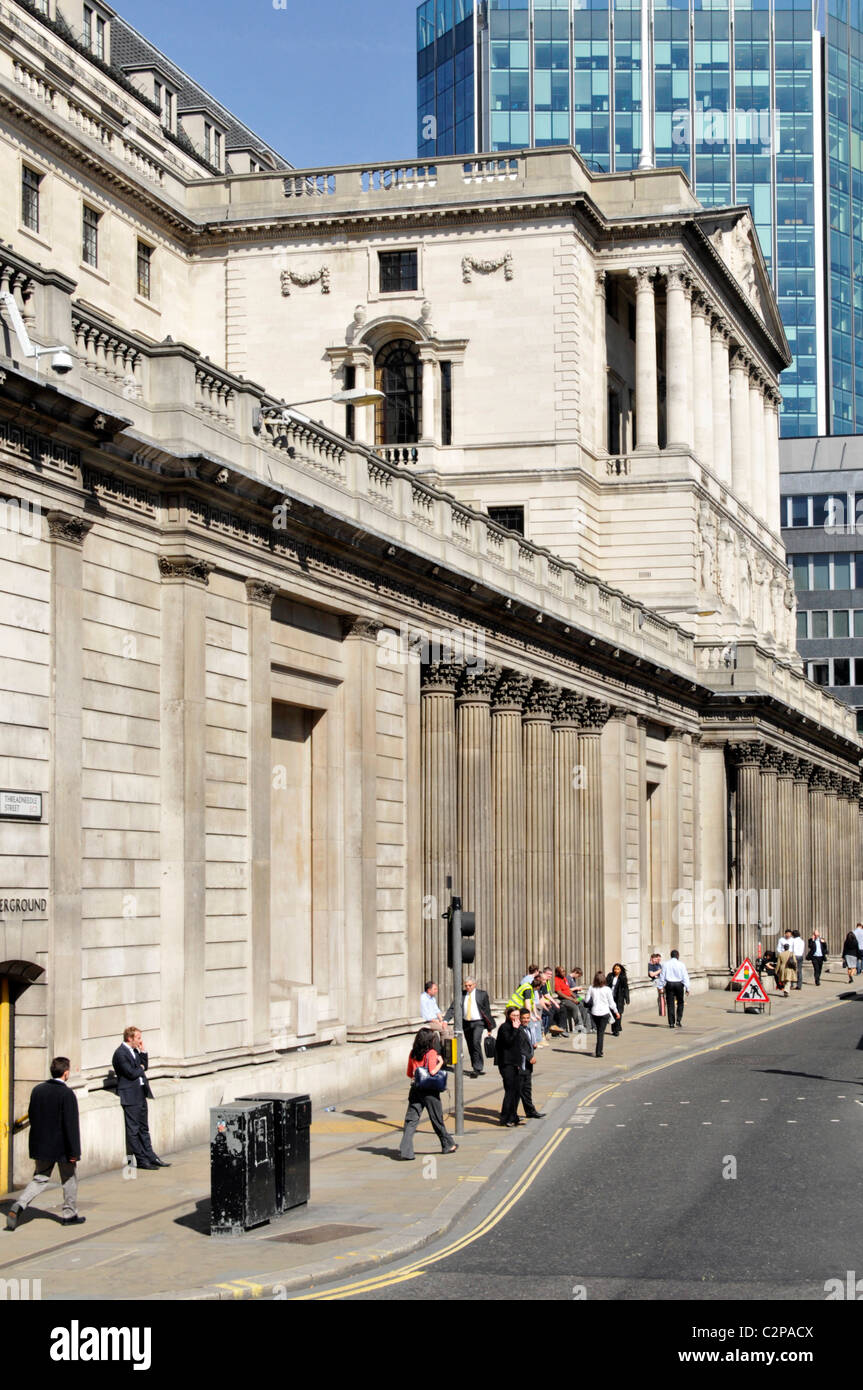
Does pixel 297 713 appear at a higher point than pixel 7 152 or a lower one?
lower

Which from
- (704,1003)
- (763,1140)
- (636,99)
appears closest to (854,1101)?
(763,1140)

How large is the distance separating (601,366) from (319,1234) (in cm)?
4729

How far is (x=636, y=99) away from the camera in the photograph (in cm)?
14588

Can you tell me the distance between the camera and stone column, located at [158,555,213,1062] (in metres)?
25.1

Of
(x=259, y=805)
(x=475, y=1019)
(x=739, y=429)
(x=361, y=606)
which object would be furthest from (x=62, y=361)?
(x=739, y=429)

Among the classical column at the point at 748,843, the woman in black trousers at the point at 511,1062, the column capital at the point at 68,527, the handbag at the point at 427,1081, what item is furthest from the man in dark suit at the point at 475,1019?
the classical column at the point at 748,843

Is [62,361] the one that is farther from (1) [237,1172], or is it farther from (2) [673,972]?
(2) [673,972]

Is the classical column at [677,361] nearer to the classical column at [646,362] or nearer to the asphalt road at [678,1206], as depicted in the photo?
the classical column at [646,362]

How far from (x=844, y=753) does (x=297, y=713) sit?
5939 cm

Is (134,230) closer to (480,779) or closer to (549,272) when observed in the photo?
(549,272)

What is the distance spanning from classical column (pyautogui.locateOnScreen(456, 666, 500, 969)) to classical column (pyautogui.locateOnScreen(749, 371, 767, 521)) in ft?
135

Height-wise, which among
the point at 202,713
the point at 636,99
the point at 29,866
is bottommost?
the point at 29,866

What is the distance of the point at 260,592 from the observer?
2805 centimetres

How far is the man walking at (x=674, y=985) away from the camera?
143ft
